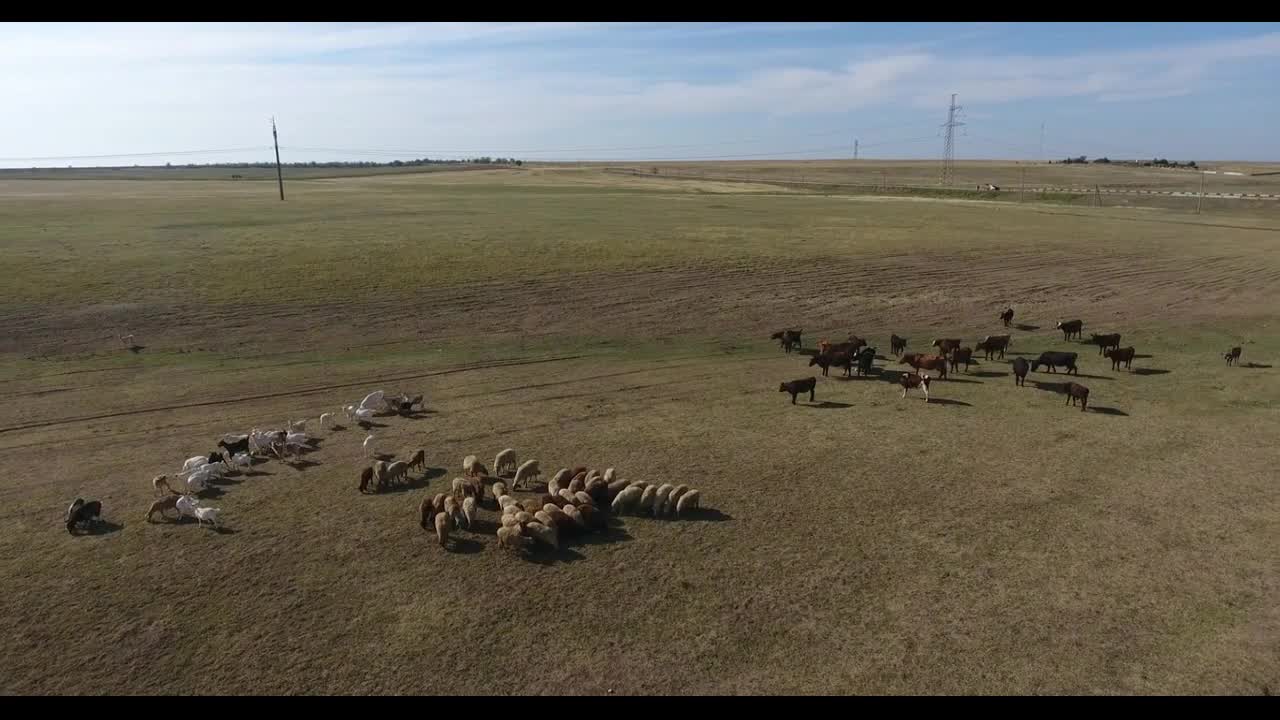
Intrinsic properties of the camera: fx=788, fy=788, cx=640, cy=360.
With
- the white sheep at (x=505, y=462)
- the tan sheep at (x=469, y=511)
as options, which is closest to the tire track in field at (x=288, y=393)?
the white sheep at (x=505, y=462)

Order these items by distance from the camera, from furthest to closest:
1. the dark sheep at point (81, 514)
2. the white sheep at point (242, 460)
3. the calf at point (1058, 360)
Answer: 1. the calf at point (1058, 360)
2. the white sheep at point (242, 460)
3. the dark sheep at point (81, 514)

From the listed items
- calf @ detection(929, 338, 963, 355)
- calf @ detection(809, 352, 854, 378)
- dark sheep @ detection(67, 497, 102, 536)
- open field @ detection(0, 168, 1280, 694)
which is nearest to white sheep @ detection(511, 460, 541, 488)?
open field @ detection(0, 168, 1280, 694)

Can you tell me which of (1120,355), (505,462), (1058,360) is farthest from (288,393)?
(1120,355)

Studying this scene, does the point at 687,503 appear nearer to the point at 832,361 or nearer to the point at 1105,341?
the point at 832,361

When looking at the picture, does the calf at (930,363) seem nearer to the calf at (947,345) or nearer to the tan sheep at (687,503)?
the calf at (947,345)

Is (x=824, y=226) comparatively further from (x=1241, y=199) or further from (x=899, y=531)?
(x=1241, y=199)

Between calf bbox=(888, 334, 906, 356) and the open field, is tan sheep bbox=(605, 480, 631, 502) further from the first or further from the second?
calf bbox=(888, 334, 906, 356)

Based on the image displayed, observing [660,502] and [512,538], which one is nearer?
[512,538]
